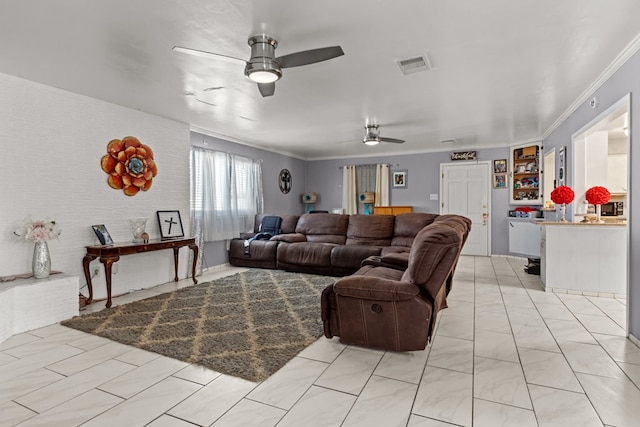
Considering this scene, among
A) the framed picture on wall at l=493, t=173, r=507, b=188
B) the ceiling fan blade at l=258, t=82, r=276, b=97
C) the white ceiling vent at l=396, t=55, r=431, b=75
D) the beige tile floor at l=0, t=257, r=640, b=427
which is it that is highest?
the white ceiling vent at l=396, t=55, r=431, b=75

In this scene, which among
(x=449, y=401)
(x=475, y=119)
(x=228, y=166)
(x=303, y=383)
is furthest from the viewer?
(x=228, y=166)

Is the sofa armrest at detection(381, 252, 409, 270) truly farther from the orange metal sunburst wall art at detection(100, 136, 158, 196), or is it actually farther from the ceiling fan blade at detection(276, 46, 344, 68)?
the orange metal sunburst wall art at detection(100, 136, 158, 196)

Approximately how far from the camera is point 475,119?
512 centimetres

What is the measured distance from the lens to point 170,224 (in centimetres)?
498

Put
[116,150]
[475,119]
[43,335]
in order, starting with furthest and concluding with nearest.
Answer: [475,119], [116,150], [43,335]

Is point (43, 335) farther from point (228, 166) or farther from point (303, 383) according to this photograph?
point (228, 166)

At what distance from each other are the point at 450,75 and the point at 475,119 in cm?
206

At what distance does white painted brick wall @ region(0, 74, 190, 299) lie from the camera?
132 inches

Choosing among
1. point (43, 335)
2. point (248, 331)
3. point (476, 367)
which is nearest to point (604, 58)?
point (476, 367)

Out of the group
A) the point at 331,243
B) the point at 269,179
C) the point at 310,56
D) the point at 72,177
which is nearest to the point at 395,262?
the point at 310,56

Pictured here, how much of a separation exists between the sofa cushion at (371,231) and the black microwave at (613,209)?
3542mm

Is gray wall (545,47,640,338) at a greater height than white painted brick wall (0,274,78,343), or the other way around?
gray wall (545,47,640,338)

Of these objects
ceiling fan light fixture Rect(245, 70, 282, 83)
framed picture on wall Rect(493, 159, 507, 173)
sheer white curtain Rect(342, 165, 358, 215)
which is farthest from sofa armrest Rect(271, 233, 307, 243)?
framed picture on wall Rect(493, 159, 507, 173)

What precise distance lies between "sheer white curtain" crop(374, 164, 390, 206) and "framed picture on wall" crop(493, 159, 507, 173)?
229cm
